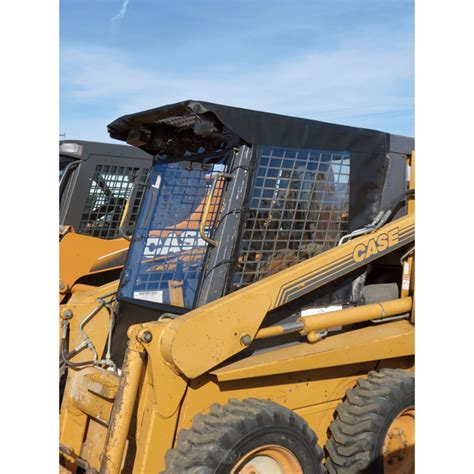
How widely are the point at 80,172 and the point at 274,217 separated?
14.6 feet

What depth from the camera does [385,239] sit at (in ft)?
13.5

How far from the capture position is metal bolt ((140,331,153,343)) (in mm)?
3229

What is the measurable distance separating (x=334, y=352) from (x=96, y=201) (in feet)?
16.0

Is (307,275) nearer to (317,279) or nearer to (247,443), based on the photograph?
(317,279)

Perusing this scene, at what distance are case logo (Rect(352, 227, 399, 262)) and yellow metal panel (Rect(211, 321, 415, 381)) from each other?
48 cm

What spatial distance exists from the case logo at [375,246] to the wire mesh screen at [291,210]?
Answer: 210mm

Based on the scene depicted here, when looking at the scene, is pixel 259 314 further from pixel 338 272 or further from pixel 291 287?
pixel 338 272

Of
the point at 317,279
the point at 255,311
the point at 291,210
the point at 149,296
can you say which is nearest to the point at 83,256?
the point at 149,296

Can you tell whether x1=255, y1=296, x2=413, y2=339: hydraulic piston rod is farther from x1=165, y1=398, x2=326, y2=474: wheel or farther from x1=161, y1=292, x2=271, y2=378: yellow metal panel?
x1=165, y1=398, x2=326, y2=474: wheel

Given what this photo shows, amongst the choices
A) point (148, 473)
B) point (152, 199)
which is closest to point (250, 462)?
point (148, 473)

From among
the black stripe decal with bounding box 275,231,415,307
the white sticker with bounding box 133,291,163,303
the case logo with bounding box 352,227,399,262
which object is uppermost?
the case logo with bounding box 352,227,399,262

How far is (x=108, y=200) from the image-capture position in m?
7.98

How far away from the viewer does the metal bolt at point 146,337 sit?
3.23 metres

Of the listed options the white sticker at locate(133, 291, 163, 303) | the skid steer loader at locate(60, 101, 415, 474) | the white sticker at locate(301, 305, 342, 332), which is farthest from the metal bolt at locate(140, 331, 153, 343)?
the white sticker at locate(301, 305, 342, 332)
